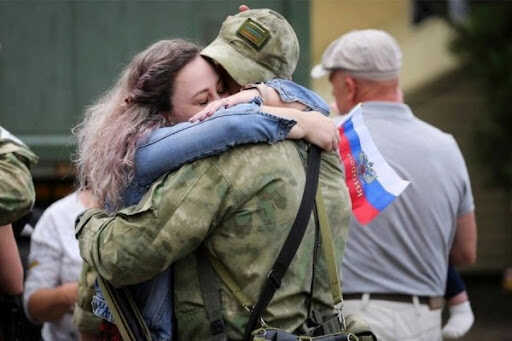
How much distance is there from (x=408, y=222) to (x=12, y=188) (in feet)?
5.18

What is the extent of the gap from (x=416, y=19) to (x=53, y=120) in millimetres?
5971

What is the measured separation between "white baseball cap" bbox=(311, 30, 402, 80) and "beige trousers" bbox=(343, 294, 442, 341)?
0.91 m

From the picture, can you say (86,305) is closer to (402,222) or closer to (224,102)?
(224,102)

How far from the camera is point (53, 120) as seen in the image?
7.80m

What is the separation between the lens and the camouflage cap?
9.48ft

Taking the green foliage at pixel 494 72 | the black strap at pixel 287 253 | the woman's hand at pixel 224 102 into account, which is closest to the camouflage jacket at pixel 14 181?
the woman's hand at pixel 224 102

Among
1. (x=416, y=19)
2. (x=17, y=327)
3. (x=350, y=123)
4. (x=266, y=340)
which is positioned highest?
(x=350, y=123)

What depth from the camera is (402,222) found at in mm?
4148

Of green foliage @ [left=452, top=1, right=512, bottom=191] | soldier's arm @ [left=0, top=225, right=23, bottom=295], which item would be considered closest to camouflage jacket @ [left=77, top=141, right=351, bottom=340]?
soldier's arm @ [left=0, top=225, right=23, bottom=295]

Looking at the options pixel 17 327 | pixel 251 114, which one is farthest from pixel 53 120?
pixel 251 114

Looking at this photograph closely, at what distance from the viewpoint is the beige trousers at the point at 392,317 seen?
408 cm

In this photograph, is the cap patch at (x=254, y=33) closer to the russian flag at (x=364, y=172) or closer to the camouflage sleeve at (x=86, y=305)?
the russian flag at (x=364, y=172)

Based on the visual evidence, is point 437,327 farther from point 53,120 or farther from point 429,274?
point 53,120

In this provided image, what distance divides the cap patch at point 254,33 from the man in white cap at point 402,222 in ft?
4.46
